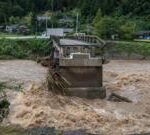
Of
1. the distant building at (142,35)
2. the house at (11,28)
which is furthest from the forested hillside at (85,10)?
the house at (11,28)

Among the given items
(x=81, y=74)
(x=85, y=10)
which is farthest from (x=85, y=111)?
(x=85, y=10)

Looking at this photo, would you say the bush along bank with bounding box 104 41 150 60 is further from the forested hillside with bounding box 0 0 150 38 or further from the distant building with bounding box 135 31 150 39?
the forested hillside with bounding box 0 0 150 38

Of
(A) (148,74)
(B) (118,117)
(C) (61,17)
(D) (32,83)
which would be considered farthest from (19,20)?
(B) (118,117)

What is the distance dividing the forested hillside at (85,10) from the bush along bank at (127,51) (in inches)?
1038

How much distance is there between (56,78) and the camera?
1249 inches

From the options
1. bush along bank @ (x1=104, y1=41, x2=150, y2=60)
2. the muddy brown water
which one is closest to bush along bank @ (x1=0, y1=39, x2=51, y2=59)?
bush along bank @ (x1=104, y1=41, x2=150, y2=60)

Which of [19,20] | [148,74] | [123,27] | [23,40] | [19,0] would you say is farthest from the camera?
[19,0]

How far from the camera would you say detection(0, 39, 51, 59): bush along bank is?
62.0 m

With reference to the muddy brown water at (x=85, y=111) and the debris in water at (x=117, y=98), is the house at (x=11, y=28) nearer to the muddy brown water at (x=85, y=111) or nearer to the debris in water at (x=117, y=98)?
the muddy brown water at (x=85, y=111)

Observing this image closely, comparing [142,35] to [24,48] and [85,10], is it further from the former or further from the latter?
[24,48]

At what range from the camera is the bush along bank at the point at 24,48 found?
6204 cm

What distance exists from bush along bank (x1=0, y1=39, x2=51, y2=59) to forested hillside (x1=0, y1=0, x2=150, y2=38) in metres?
27.7

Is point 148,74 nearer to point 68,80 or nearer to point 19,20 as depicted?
point 68,80

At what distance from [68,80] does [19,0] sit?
3693 inches
